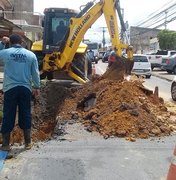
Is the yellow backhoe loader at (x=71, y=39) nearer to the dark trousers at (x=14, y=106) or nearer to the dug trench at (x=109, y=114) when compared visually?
the dug trench at (x=109, y=114)

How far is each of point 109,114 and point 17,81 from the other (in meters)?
2.81

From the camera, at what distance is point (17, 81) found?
7570 millimetres

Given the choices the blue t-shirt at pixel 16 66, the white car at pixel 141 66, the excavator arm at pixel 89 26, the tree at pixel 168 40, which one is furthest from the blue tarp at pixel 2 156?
the tree at pixel 168 40

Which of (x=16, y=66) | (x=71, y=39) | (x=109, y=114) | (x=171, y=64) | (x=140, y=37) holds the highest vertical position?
(x=71, y=39)

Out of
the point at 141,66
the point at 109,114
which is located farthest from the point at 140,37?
the point at 109,114

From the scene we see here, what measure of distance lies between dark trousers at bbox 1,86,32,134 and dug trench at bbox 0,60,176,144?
3.83 ft

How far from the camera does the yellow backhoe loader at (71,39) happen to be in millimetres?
14977

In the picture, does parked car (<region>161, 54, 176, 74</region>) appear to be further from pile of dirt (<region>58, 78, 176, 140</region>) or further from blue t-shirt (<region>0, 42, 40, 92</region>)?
blue t-shirt (<region>0, 42, 40, 92</region>)

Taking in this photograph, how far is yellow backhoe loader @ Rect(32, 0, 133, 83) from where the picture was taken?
15.0 metres

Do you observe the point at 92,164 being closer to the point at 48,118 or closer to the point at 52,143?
the point at 52,143

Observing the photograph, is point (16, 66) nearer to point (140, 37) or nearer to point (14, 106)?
point (14, 106)

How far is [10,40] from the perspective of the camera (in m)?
7.77

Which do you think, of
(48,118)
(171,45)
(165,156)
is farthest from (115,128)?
(171,45)

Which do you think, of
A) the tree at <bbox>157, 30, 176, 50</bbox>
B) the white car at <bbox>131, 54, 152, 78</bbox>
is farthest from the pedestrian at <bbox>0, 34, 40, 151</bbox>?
the tree at <bbox>157, 30, 176, 50</bbox>
